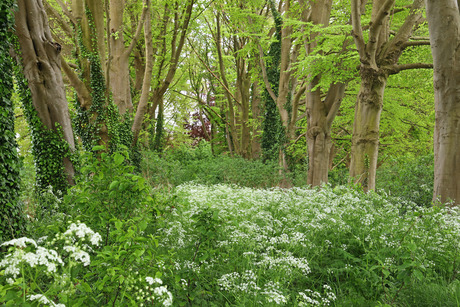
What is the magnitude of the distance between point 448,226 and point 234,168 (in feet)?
33.3

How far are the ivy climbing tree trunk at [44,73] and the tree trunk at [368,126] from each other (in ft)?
25.5

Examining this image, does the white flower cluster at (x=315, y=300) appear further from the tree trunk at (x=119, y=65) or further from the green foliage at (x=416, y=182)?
the tree trunk at (x=119, y=65)

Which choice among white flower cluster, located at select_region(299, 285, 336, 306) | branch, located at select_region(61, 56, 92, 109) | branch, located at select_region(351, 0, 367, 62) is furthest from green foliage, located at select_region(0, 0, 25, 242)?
branch, located at select_region(351, 0, 367, 62)

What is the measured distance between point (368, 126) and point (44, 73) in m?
8.47

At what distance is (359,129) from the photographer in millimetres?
7801

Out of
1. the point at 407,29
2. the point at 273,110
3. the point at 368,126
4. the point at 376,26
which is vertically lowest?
the point at 368,126

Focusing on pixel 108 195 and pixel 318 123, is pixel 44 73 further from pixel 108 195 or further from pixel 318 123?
pixel 318 123

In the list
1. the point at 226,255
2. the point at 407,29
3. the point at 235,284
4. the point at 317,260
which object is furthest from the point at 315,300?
the point at 407,29

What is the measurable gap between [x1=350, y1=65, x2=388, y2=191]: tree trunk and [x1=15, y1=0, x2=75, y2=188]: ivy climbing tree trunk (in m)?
7.77

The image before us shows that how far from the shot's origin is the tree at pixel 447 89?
5469mm

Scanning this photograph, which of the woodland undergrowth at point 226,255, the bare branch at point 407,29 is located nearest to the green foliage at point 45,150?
the woodland undergrowth at point 226,255

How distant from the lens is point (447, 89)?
5.57 m

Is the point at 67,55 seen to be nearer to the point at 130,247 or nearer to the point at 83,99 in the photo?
the point at 83,99

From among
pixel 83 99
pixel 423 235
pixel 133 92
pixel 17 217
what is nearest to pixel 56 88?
pixel 83 99
